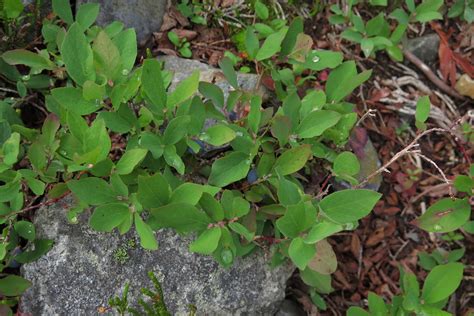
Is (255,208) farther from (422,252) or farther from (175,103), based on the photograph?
(422,252)

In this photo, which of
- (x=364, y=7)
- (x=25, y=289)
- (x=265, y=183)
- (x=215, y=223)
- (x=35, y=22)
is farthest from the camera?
(x=364, y=7)

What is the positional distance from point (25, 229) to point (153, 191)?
63 centimetres

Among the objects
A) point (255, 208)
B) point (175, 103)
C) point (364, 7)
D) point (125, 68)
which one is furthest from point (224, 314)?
point (364, 7)

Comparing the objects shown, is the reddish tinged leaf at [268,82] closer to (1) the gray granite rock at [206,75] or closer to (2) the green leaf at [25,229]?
(1) the gray granite rock at [206,75]

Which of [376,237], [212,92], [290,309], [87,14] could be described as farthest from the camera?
[376,237]

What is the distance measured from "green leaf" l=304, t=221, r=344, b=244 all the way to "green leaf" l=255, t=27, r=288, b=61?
0.73 m

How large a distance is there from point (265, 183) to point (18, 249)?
97cm

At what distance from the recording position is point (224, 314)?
2090 mm

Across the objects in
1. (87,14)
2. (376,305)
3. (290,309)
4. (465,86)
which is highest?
(87,14)

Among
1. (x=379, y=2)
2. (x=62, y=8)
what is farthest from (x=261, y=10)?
(x=62, y=8)

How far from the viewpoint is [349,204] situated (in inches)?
61.9

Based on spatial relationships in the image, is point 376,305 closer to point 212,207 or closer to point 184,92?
point 212,207

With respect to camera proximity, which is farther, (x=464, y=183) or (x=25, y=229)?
(x=464, y=183)

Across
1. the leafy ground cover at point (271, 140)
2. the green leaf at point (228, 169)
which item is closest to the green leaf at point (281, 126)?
the leafy ground cover at point (271, 140)
